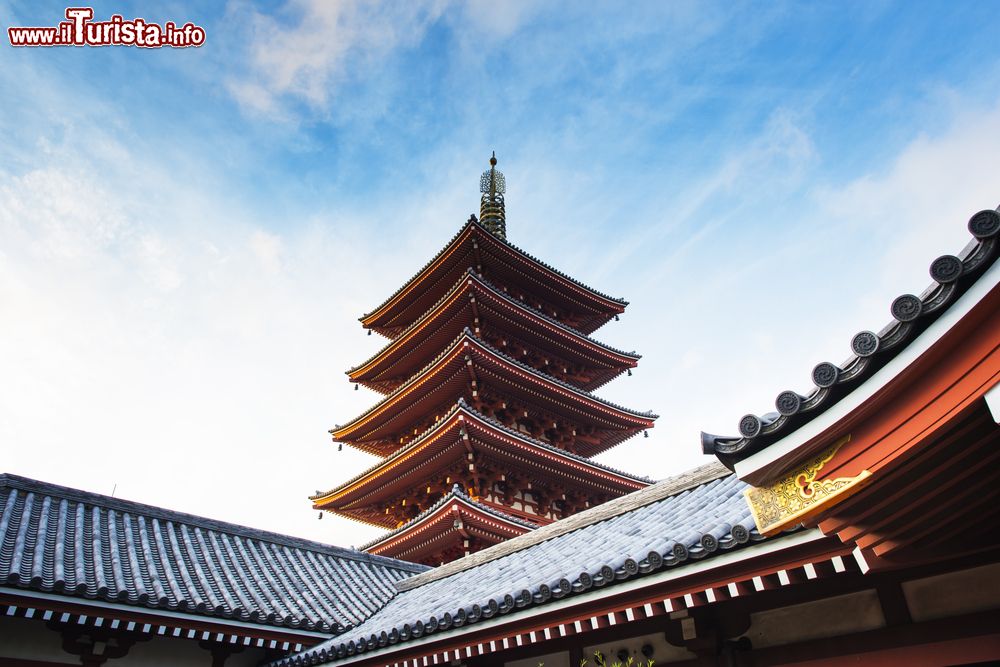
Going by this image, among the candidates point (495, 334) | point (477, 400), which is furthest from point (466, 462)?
point (495, 334)

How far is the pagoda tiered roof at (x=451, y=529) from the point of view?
582 inches

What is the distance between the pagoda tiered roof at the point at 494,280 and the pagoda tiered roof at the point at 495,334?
947 millimetres

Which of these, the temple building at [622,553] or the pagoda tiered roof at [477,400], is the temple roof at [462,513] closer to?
the temple building at [622,553]

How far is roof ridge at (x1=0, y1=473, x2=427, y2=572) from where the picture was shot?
1062 centimetres

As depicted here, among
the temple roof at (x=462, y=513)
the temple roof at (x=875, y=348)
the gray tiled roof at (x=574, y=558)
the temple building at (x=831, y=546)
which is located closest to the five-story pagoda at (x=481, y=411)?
the temple roof at (x=462, y=513)

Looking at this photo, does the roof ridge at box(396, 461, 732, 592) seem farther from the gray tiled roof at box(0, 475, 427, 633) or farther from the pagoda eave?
the pagoda eave

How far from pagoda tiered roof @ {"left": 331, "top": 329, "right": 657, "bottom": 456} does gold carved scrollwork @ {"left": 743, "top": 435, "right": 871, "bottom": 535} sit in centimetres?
1390

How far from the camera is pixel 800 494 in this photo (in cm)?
333

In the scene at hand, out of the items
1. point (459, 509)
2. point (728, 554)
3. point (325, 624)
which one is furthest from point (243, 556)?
point (728, 554)

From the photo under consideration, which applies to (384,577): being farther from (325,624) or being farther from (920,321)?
(920,321)

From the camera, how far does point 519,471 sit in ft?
58.0

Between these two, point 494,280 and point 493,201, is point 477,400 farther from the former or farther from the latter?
point 493,201

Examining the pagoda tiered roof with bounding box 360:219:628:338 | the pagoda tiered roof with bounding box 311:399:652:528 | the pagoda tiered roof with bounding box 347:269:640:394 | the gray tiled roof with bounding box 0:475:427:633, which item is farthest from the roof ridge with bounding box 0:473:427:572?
the pagoda tiered roof with bounding box 360:219:628:338

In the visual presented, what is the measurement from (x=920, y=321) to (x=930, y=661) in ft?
8.69
